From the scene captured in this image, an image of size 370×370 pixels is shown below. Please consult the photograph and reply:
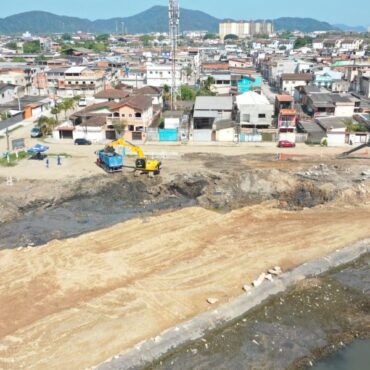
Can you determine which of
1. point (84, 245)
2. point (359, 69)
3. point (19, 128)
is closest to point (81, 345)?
point (84, 245)

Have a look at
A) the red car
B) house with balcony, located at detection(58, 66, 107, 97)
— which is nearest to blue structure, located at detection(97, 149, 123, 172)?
the red car

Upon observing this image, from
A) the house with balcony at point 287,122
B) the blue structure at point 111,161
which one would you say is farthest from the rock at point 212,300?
the house with balcony at point 287,122

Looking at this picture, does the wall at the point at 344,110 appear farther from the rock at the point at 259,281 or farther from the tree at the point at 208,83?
the rock at the point at 259,281

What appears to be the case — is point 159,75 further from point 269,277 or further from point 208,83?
point 269,277

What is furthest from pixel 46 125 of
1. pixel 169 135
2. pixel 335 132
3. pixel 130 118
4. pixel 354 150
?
pixel 354 150

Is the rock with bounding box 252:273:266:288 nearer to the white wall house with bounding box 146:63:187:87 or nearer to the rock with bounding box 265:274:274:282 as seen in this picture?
the rock with bounding box 265:274:274:282
